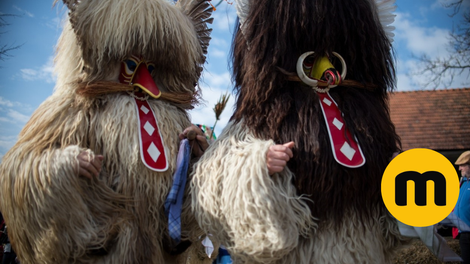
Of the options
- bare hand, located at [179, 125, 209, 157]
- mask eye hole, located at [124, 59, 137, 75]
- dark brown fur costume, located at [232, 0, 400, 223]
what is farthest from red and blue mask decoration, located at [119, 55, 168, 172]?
dark brown fur costume, located at [232, 0, 400, 223]

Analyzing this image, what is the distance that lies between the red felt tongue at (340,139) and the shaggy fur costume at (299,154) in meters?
0.03

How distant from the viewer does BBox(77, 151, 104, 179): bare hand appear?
5.81 feet

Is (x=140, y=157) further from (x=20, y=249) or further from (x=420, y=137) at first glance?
(x=420, y=137)

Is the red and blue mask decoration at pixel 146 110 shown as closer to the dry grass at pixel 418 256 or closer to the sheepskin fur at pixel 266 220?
the sheepskin fur at pixel 266 220

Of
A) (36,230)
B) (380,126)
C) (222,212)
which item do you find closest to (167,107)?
(222,212)

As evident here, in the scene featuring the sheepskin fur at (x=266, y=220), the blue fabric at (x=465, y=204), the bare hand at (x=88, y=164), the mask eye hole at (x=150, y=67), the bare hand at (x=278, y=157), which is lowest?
the blue fabric at (x=465, y=204)

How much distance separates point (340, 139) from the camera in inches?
69.9

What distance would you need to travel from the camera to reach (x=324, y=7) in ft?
6.07

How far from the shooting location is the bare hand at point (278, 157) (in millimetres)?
1664

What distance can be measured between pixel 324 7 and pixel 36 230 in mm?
1690

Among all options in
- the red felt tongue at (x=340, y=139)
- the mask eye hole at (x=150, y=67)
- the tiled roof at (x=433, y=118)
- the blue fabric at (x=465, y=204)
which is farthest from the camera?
the tiled roof at (x=433, y=118)

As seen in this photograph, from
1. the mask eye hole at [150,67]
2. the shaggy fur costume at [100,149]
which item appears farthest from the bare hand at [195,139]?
the mask eye hole at [150,67]

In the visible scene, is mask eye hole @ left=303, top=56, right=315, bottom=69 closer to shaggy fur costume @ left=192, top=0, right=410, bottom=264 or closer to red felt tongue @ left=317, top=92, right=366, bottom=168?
shaggy fur costume @ left=192, top=0, right=410, bottom=264

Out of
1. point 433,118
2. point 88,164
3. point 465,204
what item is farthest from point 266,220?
point 433,118
